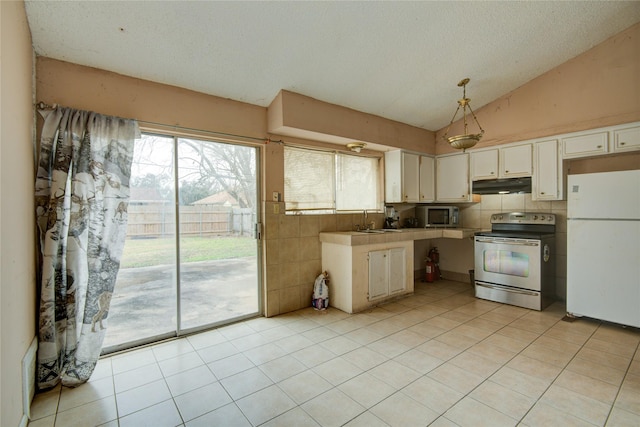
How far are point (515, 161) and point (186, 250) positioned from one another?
4.27 m

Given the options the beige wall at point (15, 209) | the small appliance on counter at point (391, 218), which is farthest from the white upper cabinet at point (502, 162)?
the beige wall at point (15, 209)

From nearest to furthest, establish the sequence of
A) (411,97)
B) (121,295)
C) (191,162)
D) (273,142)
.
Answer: (121,295)
(191,162)
(273,142)
(411,97)

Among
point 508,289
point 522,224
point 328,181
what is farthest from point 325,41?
point 508,289

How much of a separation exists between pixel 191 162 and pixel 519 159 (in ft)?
13.5

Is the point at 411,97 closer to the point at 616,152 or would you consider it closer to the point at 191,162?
the point at 616,152

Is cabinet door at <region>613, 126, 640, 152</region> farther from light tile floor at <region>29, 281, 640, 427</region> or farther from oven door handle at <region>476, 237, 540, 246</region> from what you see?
light tile floor at <region>29, 281, 640, 427</region>

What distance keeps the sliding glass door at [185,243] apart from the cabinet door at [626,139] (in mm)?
3986

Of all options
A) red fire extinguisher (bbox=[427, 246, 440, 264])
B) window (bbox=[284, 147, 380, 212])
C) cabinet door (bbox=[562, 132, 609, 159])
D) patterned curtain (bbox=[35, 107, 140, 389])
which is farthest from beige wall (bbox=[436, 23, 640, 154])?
patterned curtain (bbox=[35, 107, 140, 389])

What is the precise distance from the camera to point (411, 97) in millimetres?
3877

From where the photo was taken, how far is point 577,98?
3.59 metres

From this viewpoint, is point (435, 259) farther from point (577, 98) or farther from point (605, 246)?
point (577, 98)

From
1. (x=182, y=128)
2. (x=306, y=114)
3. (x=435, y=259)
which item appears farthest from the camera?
(x=435, y=259)

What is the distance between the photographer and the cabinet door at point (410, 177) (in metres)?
4.62

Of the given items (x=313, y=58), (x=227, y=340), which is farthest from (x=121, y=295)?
(x=313, y=58)
